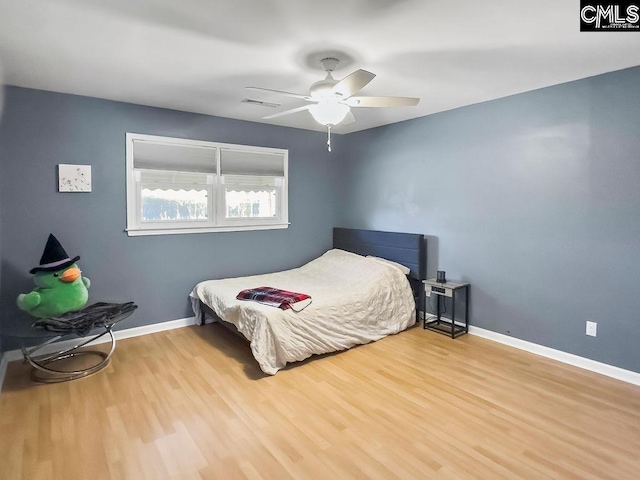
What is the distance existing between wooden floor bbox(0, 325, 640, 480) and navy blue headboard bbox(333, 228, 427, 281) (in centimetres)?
123

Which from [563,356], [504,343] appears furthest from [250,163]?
[563,356]

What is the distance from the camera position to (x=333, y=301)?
11.6 feet

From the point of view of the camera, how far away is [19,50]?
2.45 metres

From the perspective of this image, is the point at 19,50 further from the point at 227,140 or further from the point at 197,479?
the point at 197,479

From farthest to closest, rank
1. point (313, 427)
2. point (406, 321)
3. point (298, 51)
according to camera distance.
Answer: point (406, 321) → point (298, 51) → point (313, 427)

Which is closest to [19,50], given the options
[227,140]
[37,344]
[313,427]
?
[227,140]

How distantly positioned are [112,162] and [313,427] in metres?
3.18

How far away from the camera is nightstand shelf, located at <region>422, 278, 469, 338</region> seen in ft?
12.7

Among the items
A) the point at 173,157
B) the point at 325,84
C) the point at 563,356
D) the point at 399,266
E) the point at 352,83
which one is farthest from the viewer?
the point at 399,266

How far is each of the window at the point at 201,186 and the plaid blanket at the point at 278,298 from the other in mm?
1217

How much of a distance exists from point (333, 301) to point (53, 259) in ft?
8.18

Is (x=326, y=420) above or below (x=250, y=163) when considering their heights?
below

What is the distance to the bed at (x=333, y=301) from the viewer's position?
311cm

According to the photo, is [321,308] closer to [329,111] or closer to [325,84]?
[329,111]
